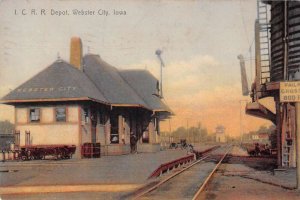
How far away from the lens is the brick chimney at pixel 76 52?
29172mm

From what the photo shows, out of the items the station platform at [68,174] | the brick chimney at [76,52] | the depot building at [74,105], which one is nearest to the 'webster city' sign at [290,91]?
the station platform at [68,174]

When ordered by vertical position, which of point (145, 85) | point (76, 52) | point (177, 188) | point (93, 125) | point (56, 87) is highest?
point (76, 52)

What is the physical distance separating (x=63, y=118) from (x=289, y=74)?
13510 millimetres

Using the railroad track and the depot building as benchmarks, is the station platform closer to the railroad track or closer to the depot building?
the railroad track

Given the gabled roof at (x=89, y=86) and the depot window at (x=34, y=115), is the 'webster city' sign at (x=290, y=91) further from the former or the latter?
the depot window at (x=34, y=115)

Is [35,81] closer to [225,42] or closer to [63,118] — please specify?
[63,118]

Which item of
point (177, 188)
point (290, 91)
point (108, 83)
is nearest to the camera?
point (290, 91)

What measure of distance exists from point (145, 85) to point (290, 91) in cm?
2444

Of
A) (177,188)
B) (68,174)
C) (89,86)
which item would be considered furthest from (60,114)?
(177,188)

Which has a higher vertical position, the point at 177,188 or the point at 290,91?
the point at 290,91

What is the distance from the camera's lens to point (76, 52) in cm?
2945

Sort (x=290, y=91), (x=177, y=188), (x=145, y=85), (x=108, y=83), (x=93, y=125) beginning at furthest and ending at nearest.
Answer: (x=145, y=85)
(x=108, y=83)
(x=93, y=125)
(x=177, y=188)
(x=290, y=91)

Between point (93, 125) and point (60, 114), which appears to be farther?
point (93, 125)

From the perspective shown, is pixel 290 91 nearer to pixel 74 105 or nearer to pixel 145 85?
pixel 74 105
